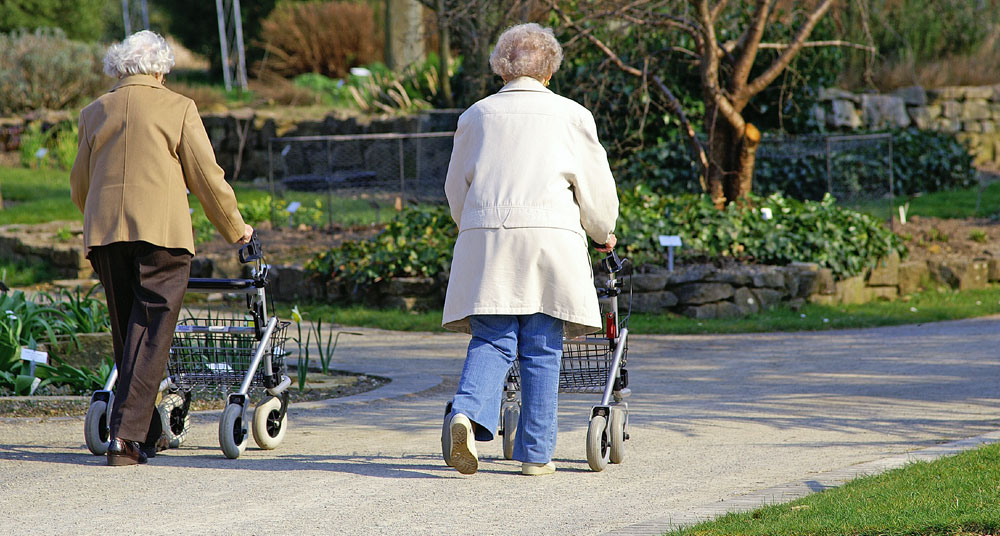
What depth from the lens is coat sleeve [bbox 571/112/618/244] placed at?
4773 millimetres

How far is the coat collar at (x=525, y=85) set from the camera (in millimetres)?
4832

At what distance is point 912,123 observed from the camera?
59.3ft

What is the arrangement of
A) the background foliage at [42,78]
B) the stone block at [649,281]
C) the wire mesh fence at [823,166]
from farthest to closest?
the background foliage at [42,78], the wire mesh fence at [823,166], the stone block at [649,281]

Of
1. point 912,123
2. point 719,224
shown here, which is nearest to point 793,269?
point 719,224

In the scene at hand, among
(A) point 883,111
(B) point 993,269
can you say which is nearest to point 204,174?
(B) point 993,269

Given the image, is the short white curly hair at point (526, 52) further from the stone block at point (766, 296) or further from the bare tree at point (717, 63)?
the bare tree at point (717, 63)

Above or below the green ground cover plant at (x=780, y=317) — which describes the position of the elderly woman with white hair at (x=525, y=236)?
above


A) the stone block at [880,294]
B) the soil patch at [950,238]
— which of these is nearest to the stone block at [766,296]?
the stone block at [880,294]

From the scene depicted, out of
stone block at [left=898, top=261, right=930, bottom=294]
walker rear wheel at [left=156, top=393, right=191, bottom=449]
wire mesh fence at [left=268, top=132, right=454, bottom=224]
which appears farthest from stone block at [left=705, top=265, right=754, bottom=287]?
walker rear wheel at [left=156, top=393, right=191, bottom=449]

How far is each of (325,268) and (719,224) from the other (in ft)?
12.4

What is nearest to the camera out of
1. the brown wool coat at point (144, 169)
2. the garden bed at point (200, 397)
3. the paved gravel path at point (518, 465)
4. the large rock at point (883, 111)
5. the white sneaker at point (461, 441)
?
the paved gravel path at point (518, 465)

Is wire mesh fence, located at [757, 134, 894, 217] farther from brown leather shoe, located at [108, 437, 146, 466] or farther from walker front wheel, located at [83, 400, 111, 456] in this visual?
brown leather shoe, located at [108, 437, 146, 466]

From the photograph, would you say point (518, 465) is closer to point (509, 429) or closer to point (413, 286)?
point (509, 429)

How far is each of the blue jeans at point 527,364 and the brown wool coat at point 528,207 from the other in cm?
9
